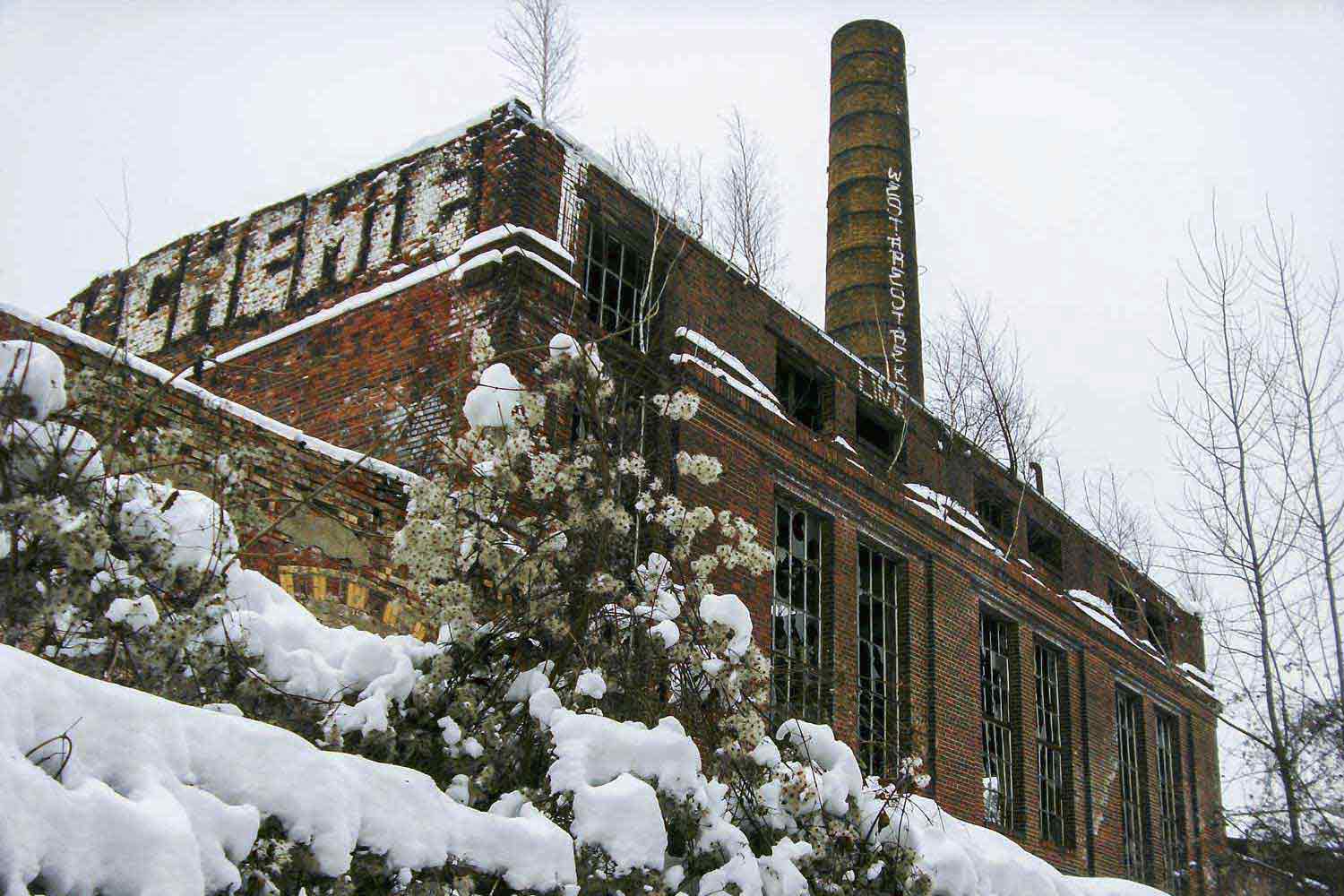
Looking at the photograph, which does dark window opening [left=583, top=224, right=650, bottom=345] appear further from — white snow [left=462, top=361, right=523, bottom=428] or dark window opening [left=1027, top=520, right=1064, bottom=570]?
dark window opening [left=1027, top=520, right=1064, bottom=570]

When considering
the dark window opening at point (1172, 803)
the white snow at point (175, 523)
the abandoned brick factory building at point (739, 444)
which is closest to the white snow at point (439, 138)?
the abandoned brick factory building at point (739, 444)

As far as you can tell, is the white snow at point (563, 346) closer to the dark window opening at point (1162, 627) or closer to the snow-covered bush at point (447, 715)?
the snow-covered bush at point (447, 715)

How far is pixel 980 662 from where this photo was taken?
16750mm

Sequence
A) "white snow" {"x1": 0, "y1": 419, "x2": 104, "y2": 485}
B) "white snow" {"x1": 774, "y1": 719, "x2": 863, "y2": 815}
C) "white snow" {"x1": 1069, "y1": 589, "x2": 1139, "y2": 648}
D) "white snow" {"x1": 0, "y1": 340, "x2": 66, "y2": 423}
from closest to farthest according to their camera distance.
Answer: "white snow" {"x1": 0, "y1": 419, "x2": 104, "y2": 485} → "white snow" {"x1": 0, "y1": 340, "x2": 66, "y2": 423} → "white snow" {"x1": 774, "y1": 719, "x2": 863, "y2": 815} → "white snow" {"x1": 1069, "y1": 589, "x2": 1139, "y2": 648}

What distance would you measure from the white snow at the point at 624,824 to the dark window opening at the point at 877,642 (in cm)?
1010

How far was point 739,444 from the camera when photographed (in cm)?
1323

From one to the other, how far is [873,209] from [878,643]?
11.3 metres

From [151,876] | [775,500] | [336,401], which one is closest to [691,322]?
[775,500]

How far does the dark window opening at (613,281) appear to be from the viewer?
511 inches

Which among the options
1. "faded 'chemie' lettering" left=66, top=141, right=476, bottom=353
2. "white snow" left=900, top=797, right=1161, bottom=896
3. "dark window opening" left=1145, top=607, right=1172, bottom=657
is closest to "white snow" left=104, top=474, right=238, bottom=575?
"white snow" left=900, top=797, right=1161, bottom=896

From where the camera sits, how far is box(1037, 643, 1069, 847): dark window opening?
17.7 m

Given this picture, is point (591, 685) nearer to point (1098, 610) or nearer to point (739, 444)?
point (739, 444)

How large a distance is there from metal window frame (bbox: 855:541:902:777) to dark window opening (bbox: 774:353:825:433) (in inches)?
63.0

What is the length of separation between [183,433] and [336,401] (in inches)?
270
